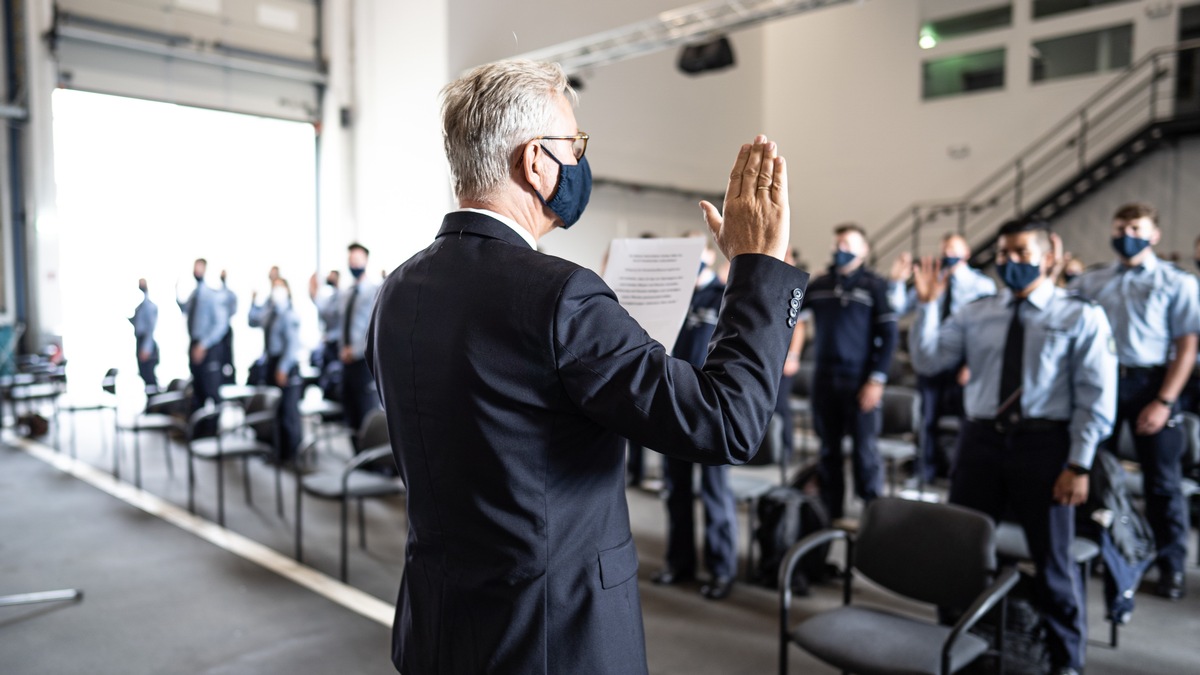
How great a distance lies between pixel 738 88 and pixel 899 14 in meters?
2.68

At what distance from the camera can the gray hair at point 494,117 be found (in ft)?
3.41

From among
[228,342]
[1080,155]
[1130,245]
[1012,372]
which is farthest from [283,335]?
[1080,155]

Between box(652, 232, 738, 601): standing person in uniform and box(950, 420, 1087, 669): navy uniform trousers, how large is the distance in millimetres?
1106

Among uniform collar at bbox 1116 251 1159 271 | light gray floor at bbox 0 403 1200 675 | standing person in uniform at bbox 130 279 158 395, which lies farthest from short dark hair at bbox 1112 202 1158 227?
standing person in uniform at bbox 130 279 158 395

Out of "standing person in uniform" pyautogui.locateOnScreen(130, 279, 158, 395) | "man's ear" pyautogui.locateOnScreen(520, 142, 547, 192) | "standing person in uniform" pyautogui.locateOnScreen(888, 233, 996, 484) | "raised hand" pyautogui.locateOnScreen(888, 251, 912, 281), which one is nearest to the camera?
"man's ear" pyautogui.locateOnScreen(520, 142, 547, 192)

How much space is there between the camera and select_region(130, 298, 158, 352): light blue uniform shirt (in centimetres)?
782

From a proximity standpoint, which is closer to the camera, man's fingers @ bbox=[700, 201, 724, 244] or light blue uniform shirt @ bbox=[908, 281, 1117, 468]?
man's fingers @ bbox=[700, 201, 724, 244]

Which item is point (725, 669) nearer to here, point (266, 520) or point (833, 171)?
point (266, 520)

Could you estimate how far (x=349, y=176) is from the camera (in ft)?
35.3

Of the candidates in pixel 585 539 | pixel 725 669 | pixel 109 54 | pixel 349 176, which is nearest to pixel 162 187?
pixel 109 54

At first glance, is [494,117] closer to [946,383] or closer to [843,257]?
[843,257]

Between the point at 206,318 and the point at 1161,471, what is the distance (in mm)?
7170

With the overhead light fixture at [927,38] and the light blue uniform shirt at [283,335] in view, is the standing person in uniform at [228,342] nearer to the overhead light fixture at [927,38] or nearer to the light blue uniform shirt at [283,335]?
the light blue uniform shirt at [283,335]

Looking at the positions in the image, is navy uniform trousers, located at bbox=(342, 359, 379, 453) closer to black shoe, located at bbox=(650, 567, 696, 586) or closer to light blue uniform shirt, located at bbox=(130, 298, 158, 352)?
black shoe, located at bbox=(650, 567, 696, 586)
